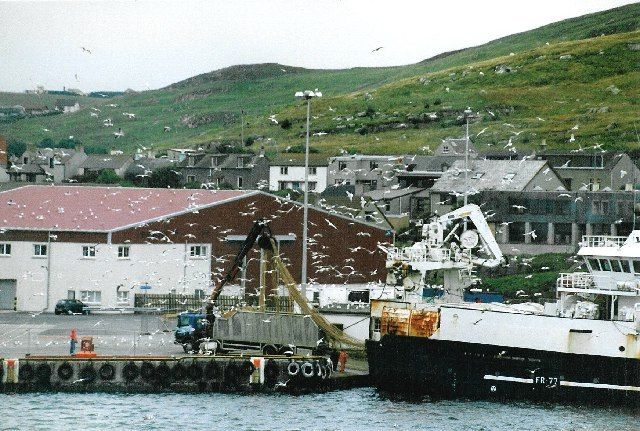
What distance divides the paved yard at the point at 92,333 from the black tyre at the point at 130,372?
3084 mm

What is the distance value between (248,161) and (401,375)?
75590 mm

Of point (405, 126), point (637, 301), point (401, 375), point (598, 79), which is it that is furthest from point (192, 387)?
point (598, 79)

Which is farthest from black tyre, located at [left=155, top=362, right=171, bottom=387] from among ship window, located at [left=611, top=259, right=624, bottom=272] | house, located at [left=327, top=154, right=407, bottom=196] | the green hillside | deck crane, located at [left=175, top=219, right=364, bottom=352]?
the green hillside

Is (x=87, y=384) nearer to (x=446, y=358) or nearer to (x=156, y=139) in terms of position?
(x=446, y=358)

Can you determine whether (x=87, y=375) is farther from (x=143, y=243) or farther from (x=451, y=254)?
(x=143, y=243)

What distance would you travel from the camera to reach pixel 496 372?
155 ft

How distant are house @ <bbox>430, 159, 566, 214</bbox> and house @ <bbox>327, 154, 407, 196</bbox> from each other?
1176 centimetres

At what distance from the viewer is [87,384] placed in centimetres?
4519

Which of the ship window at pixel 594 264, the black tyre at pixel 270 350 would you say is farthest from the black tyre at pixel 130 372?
the ship window at pixel 594 264

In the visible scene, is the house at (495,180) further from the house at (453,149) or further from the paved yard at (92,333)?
the paved yard at (92,333)

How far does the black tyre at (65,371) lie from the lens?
45094 millimetres

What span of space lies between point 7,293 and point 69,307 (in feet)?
13.0

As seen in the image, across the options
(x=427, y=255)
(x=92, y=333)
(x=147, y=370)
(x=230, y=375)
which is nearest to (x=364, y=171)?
(x=92, y=333)

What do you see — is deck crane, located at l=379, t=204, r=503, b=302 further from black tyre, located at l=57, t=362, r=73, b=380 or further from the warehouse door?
the warehouse door
